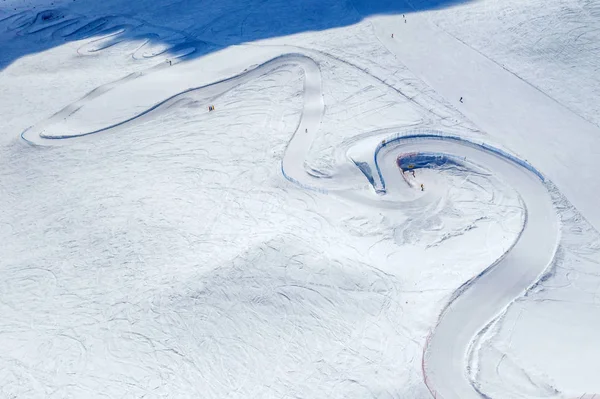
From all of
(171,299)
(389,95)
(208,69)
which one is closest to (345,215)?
(171,299)

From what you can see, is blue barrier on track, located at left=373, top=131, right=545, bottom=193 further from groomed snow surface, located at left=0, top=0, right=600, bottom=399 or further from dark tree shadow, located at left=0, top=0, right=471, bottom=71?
dark tree shadow, located at left=0, top=0, right=471, bottom=71

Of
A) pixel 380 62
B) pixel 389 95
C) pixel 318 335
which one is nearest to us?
pixel 318 335

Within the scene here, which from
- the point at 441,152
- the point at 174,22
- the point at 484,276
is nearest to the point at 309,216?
the point at 484,276

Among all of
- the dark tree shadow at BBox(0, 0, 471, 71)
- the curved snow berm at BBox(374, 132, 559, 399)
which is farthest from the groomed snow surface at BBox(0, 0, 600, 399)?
the dark tree shadow at BBox(0, 0, 471, 71)

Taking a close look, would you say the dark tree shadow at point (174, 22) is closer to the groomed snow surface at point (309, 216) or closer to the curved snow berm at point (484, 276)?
the groomed snow surface at point (309, 216)

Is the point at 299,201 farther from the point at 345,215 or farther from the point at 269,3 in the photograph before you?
the point at 269,3
